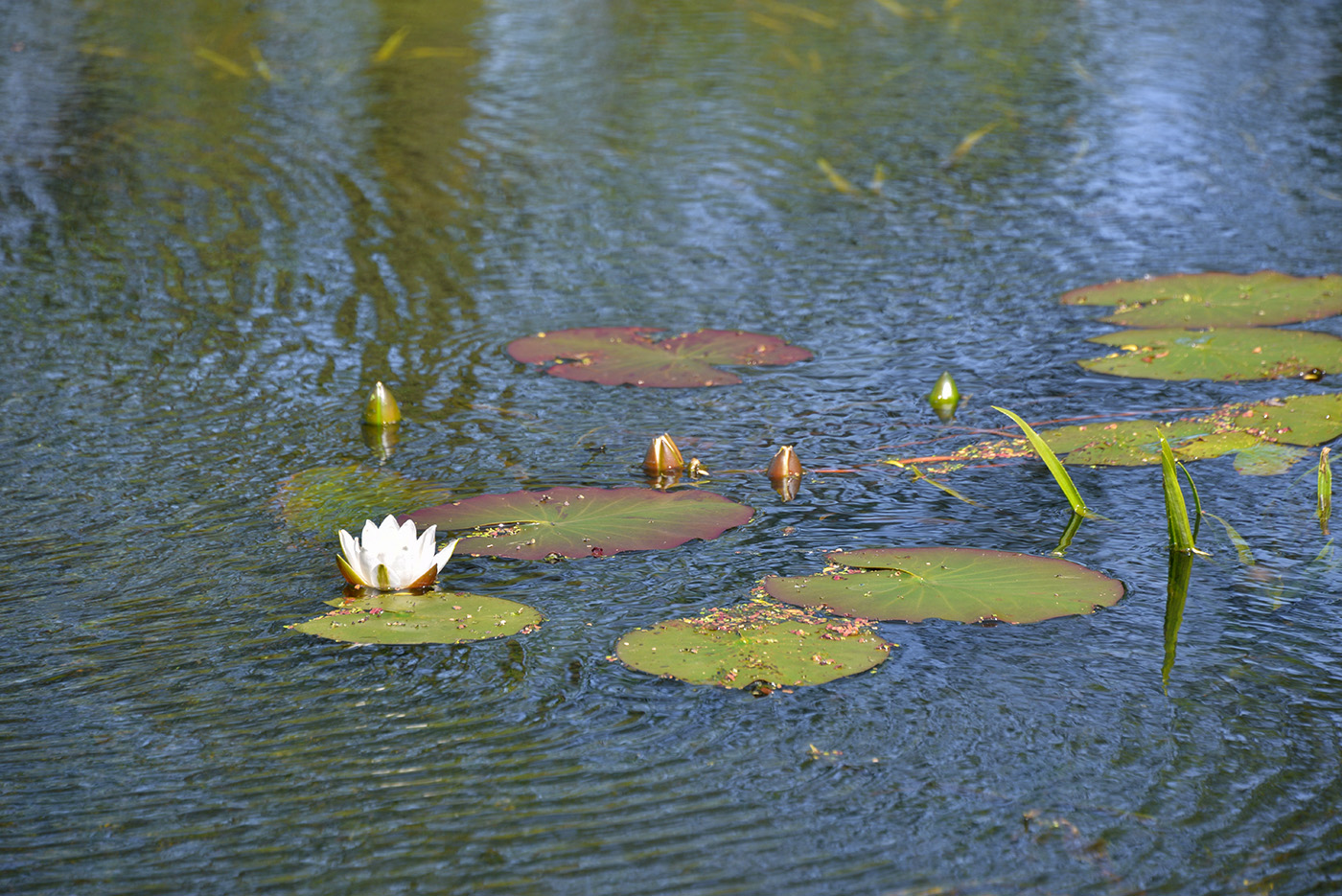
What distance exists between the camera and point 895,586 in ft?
6.77

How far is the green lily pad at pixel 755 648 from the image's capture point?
1829mm

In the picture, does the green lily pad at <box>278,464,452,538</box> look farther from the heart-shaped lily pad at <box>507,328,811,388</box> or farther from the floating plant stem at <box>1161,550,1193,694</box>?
the floating plant stem at <box>1161,550,1193,694</box>

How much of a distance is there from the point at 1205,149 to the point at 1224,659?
12.7 feet

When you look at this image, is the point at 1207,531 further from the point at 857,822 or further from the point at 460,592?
the point at 460,592

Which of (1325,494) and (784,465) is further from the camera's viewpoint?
(784,465)

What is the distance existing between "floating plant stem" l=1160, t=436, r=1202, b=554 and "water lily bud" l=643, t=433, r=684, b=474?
95 cm

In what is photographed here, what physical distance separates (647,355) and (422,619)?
1394mm

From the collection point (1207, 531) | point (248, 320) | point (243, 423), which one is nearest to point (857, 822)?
point (1207, 531)

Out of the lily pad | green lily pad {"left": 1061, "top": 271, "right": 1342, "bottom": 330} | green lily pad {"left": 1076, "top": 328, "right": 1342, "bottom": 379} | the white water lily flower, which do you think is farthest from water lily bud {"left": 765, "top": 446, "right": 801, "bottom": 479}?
green lily pad {"left": 1061, "top": 271, "right": 1342, "bottom": 330}

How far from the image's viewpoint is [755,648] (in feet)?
6.19

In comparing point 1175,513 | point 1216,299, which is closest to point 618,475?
point 1175,513

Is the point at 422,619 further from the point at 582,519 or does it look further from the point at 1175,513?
the point at 1175,513

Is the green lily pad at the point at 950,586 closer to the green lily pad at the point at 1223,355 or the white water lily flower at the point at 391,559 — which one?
the white water lily flower at the point at 391,559

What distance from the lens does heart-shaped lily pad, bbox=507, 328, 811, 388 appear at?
3127 mm
